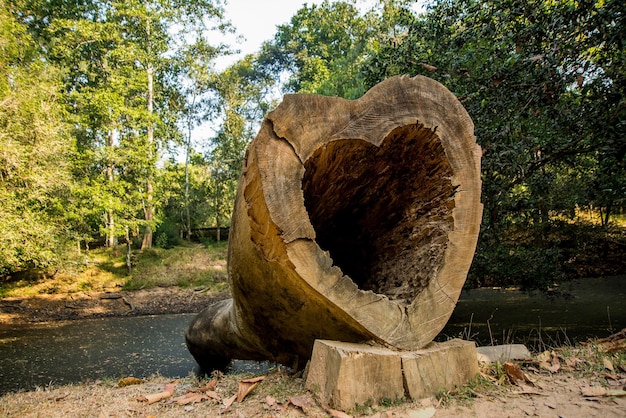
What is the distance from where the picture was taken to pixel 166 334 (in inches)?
286

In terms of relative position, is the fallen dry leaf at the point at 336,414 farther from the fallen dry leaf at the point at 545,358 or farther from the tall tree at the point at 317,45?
the tall tree at the point at 317,45

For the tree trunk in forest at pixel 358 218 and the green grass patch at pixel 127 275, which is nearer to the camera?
the tree trunk in forest at pixel 358 218

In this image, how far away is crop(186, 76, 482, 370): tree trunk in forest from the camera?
1.90 metres

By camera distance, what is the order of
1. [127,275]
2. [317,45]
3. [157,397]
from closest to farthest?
1. [157,397]
2. [127,275]
3. [317,45]

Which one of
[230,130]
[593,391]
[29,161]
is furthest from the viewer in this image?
[230,130]

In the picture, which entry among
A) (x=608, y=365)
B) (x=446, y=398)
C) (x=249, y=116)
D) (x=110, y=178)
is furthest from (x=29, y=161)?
(x=249, y=116)

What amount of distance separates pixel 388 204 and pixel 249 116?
23.0 meters

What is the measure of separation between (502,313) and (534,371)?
5.35m

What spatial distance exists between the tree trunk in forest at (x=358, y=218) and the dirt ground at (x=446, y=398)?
0.32 metres

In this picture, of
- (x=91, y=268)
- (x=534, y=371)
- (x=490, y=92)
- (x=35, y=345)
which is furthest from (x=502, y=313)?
(x=91, y=268)

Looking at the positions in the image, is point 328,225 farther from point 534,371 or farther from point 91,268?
point 91,268

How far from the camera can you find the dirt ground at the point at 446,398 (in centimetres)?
185

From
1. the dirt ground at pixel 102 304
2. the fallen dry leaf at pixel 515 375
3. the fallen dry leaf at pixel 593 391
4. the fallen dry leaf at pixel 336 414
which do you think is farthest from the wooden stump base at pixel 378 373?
the dirt ground at pixel 102 304

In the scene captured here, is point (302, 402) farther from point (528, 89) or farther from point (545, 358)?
point (528, 89)
